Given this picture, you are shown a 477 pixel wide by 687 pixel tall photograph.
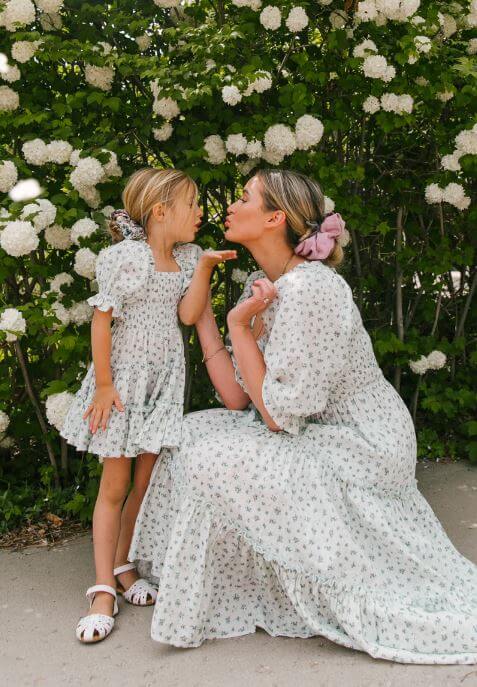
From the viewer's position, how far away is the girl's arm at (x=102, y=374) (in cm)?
272

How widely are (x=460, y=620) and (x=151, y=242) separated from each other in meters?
1.66

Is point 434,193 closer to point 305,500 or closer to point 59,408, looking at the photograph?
point 305,500

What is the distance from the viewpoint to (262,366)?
2.68 meters

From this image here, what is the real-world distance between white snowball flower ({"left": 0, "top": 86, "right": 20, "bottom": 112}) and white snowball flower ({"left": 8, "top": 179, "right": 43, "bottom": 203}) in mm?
400

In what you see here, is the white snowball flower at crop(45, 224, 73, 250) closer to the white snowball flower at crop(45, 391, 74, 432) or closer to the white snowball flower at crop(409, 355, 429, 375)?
the white snowball flower at crop(45, 391, 74, 432)

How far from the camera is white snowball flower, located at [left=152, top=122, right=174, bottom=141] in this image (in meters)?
3.38

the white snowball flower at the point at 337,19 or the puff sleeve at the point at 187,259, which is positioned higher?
the white snowball flower at the point at 337,19

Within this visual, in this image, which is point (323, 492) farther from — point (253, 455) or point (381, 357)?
point (381, 357)

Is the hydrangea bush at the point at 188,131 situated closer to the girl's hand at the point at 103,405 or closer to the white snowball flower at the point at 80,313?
the white snowball flower at the point at 80,313

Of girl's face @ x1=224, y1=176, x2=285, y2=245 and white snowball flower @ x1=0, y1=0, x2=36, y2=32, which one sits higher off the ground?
white snowball flower @ x1=0, y1=0, x2=36, y2=32

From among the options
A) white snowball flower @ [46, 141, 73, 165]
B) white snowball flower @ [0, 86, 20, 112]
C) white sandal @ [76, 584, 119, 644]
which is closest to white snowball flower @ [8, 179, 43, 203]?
white snowball flower @ [46, 141, 73, 165]

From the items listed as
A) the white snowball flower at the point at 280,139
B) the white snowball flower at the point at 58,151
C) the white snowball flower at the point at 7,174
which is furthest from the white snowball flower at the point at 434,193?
the white snowball flower at the point at 7,174

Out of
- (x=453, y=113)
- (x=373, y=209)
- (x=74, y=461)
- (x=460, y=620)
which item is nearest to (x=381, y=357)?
(x=373, y=209)

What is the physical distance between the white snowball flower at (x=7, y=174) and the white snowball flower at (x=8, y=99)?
347 millimetres
